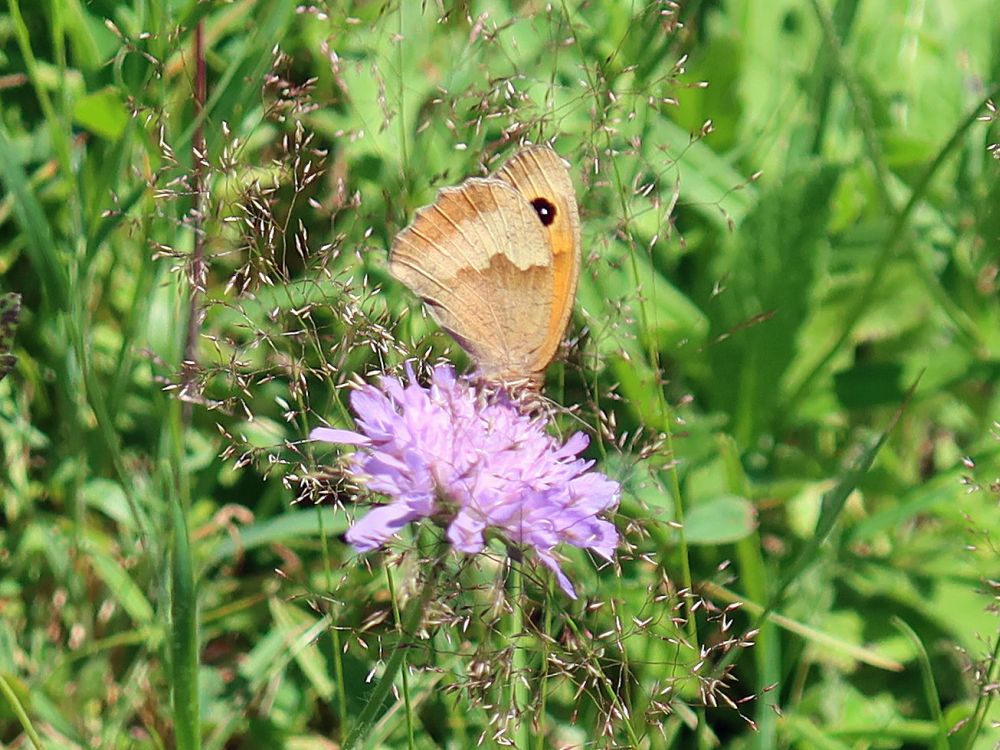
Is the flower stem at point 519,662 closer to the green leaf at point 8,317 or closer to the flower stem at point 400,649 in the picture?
the flower stem at point 400,649

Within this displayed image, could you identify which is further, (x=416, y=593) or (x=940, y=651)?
(x=940, y=651)

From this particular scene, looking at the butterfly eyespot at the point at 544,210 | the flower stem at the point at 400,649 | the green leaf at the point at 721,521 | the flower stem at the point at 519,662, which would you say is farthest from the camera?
the green leaf at the point at 721,521

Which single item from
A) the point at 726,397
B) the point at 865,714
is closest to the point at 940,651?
the point at 865,714

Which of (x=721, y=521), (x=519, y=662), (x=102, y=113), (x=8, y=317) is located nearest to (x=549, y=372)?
(x=721, y=521)

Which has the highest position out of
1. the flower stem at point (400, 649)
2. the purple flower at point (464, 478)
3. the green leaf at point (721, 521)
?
the purple flower at point (464, 478)

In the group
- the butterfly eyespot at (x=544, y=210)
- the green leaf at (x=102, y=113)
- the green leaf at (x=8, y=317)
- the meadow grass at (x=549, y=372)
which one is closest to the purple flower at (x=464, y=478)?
the meadow grass at (x=549, y=372)

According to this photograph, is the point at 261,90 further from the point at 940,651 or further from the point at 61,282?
the point at 940,651

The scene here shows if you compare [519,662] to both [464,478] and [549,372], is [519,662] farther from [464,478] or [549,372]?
[549,372]
